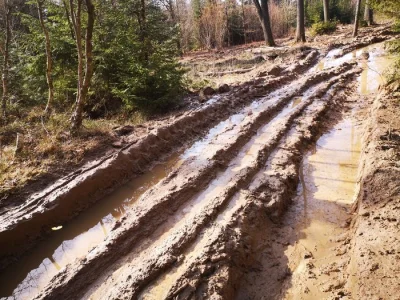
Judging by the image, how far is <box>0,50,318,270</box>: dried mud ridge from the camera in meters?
4.19

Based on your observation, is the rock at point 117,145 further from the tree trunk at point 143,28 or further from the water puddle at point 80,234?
the tree trunk at point 143,28

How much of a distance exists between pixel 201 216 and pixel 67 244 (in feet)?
6.60

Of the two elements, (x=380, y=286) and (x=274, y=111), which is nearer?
(x=380, y=286)

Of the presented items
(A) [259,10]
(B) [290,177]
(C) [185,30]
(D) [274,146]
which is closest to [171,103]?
(D) [274,146]

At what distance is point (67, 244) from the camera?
426cm

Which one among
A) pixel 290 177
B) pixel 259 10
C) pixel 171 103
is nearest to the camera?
pixel 290 177

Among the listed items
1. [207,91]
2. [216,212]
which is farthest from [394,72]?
[216,212]

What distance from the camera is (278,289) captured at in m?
3.14

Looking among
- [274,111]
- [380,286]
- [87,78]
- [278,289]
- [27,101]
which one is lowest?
[278,289]

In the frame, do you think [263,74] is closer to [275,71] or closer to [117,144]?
[275,71]

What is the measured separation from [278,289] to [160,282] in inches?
50.5

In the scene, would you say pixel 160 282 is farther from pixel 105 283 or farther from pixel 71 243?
pixel 71 243

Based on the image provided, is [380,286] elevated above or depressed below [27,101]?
below

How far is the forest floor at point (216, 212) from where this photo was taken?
3170 mm
